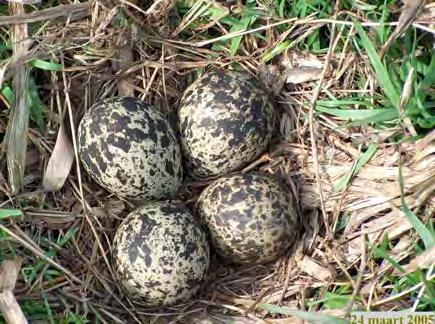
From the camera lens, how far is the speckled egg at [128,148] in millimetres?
2230

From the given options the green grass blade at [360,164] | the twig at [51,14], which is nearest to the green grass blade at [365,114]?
the green grass blade at [360,164]

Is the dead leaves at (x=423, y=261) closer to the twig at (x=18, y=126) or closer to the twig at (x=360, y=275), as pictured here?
the twig at (x=360, y=275)

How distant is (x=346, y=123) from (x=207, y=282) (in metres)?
0.75

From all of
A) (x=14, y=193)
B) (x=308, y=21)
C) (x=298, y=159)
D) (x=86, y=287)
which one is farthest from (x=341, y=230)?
(x=14, y=193)

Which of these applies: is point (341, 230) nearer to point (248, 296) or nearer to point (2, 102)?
point (248, 296)

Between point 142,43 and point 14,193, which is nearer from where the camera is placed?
point 14,193

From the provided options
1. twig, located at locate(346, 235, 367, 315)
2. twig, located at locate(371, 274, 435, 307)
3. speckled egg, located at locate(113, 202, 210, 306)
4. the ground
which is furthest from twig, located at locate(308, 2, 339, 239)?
speckled egg, located at locate(113, 202, 210, 306)

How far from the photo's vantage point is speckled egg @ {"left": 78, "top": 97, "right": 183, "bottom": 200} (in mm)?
2230

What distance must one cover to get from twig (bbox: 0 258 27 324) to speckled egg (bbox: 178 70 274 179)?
701mm

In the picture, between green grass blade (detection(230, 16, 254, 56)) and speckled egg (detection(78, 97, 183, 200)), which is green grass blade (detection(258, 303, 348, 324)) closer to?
speckled egg (detection(78, 97, 183, 200))

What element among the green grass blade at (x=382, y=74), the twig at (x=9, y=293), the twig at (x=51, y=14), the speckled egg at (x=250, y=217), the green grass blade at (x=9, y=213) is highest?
the twig at (x=51, y=14)

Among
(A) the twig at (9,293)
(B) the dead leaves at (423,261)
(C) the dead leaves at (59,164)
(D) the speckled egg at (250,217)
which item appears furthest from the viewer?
(C) the dead leaves at (59,164)

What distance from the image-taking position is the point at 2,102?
2.42 metres

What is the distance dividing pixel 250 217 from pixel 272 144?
39cm
